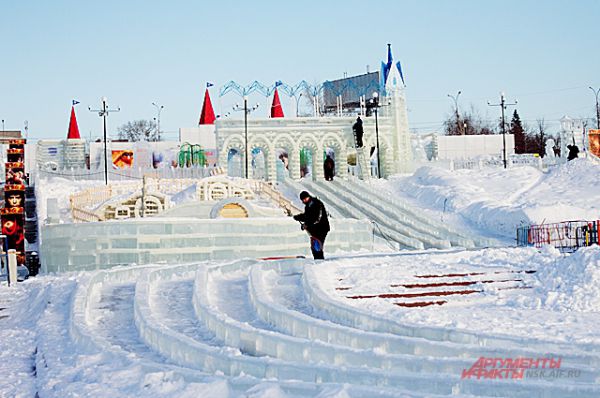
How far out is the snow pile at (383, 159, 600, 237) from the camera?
29.8m

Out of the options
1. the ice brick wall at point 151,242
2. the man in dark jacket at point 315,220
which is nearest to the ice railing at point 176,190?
the ice brick wall at point 151,242

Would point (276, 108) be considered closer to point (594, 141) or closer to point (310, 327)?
point (594, 141)

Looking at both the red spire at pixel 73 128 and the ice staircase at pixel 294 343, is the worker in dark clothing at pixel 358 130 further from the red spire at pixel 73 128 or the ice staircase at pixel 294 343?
the ice staircase at pixel 294 343

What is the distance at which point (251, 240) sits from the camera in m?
19.0

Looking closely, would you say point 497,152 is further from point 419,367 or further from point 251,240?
point 419,367

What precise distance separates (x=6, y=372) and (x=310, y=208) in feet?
21.2

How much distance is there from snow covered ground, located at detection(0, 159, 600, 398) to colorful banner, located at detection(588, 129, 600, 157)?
34.6m

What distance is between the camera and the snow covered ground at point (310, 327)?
648 centimetres

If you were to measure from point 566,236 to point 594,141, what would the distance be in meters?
27.2

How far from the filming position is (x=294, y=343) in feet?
25.0

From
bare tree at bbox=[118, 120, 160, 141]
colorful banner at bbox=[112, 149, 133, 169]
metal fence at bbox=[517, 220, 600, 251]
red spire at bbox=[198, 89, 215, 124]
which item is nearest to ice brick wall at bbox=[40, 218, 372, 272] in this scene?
metal fence at bbox=[517, 220, 600, 251]

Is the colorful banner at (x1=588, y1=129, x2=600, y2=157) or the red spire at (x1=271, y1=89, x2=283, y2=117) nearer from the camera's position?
the colorful banner at (x1=588, y1=129, x2=600, y2=157)

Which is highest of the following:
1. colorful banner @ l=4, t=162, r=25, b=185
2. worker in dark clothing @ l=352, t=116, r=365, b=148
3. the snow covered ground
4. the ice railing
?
worker in dark clothing @ l=352, t=116, r=365, b=148

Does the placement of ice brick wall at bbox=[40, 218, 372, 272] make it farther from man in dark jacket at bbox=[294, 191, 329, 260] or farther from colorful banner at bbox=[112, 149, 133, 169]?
colorful banner at bbox=[112, 149, 133, 169]
